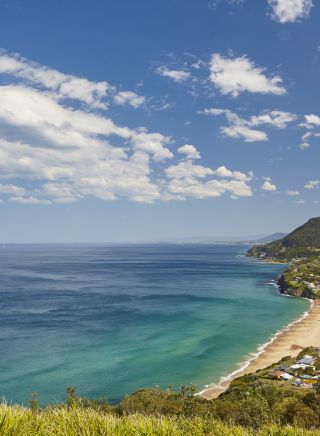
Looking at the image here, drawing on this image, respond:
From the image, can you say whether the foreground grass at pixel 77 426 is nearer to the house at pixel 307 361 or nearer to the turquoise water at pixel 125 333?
the turquoise water at pixel 125 333

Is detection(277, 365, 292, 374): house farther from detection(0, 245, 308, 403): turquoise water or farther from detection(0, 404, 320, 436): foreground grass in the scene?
detection(0, 404, 320, 436): foreground grass

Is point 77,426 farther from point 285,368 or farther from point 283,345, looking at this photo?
point 283,345

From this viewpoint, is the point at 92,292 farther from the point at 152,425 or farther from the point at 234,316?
the point at 152,425

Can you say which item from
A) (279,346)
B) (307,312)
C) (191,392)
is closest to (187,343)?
(279,346)

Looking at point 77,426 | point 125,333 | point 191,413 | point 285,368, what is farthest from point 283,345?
point 77,426

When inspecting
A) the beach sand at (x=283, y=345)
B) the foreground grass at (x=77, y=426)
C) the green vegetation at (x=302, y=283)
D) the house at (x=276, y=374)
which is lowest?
the beach sand at (x=283, y=345)

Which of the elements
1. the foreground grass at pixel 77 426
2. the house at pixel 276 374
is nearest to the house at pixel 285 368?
the house at pixel 276 374
